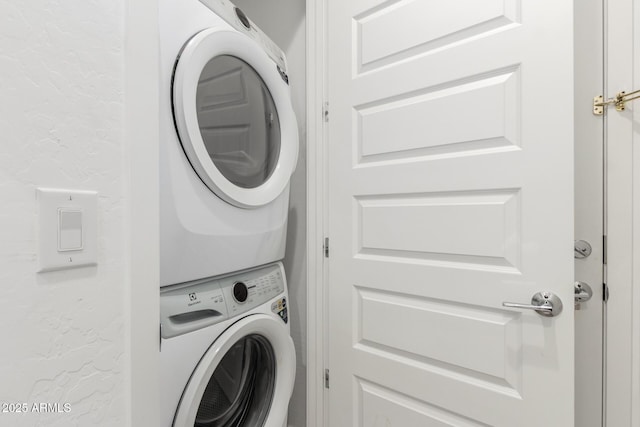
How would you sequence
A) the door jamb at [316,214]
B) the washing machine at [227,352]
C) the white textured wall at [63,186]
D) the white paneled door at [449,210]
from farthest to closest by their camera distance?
the door jamb at [316,214] < the white paneled door at [449,210] < the washing machine at [227,352] < the white textured wall at [63,186]

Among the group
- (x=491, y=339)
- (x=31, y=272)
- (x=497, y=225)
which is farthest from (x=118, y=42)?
(x=491, y=339)

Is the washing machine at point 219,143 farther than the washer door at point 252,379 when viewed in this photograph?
No

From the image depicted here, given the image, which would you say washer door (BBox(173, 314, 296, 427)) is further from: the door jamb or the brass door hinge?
the brass door hinge

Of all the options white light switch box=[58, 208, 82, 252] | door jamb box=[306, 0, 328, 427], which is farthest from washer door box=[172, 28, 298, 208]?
→ white light switch box=[58, 208, 82, 252]

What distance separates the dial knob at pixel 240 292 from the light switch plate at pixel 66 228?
51cm

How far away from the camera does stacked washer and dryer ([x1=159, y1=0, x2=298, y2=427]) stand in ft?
2.62

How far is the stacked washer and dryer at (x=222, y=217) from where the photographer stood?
2.62 feet

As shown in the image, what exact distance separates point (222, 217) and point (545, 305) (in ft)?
3.01

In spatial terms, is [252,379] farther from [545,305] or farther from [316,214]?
[545,305]

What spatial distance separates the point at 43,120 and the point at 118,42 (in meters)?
0.20

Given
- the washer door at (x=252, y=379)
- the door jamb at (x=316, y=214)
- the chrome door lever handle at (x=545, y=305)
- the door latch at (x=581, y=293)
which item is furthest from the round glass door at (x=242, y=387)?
the door latch at (x=581, y=293)

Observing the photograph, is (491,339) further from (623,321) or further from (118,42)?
(118,42)

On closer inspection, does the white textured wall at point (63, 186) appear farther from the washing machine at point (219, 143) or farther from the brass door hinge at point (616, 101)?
the brass door hinge at point (616, 101)

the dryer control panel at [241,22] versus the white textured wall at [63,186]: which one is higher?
the dryer control panel at [241,22]
